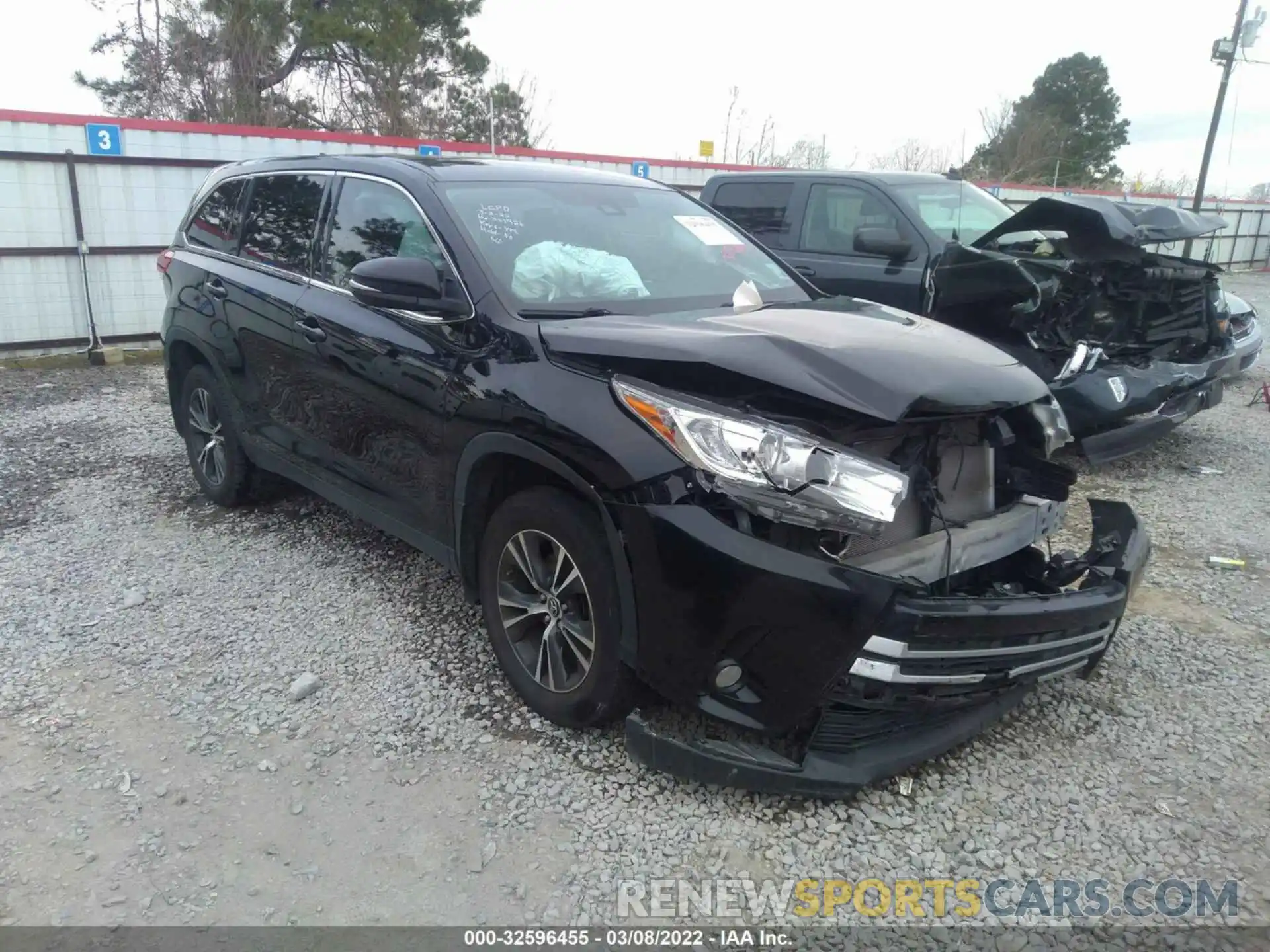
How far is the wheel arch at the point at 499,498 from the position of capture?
2488 millimetres

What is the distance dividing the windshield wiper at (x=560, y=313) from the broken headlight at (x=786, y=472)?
0.78 meters

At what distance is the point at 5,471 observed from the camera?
5.76m

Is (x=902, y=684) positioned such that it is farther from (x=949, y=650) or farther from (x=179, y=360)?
(x=179, y=360)

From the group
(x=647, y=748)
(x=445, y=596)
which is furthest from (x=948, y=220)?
(x=647, y=748)

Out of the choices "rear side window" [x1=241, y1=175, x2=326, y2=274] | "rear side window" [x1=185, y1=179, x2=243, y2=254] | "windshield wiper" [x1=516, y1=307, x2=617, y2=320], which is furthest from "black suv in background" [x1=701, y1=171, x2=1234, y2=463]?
"rear side window" [x1=185, y1=179, x2=243, y2=254]

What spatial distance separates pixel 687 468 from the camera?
92.7 inches

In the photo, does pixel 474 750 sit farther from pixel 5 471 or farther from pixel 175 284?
pixel 5 471

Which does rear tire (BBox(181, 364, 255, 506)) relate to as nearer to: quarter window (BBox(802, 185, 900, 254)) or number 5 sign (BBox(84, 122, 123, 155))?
quarter window (BBox(802, 185, 900, 254))

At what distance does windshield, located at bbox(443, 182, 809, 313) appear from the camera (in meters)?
3.16

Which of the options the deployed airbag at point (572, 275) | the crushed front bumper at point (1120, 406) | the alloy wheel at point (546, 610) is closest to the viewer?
the alloy wheel at point (546, 610)

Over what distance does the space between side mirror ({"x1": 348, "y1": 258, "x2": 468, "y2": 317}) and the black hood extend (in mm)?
4051

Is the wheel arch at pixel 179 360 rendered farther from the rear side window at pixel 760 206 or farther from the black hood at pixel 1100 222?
the black hood at pixel 1100 222

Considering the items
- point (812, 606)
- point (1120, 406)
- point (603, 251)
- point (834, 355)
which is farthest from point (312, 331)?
point (1120, 406)

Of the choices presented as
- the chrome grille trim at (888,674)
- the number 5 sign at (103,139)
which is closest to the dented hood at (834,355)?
the chrome grille trim at (888,674)
